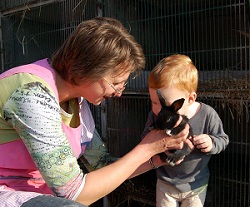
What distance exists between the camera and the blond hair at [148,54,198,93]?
2092 mm

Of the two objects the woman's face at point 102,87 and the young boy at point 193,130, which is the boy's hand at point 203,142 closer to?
the young boy at point 193,130

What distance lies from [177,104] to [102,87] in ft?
1.37

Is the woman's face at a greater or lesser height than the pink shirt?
greater

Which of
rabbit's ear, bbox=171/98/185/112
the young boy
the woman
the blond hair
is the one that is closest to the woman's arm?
the woman

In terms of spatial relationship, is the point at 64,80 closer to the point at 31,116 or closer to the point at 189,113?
the point at 31,116

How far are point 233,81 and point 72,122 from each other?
4.09 feet

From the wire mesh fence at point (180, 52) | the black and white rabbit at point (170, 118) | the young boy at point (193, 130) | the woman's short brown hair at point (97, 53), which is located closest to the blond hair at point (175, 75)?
the young boy at point (193, 130)

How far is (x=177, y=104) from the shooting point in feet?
5.95

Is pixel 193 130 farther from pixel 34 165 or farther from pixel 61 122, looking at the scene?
pixel 34 165

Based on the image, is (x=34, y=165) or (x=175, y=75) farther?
(x=175, y=75)

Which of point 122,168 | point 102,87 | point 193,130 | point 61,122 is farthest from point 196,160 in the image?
point 61,122

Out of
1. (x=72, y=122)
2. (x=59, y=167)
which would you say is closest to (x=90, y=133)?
(x=72, y=122)

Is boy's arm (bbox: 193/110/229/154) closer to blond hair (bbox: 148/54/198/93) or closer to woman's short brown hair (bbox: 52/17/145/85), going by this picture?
blond hair (bbox: 148/54/198/93)

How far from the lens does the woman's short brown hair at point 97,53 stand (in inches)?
68.1
